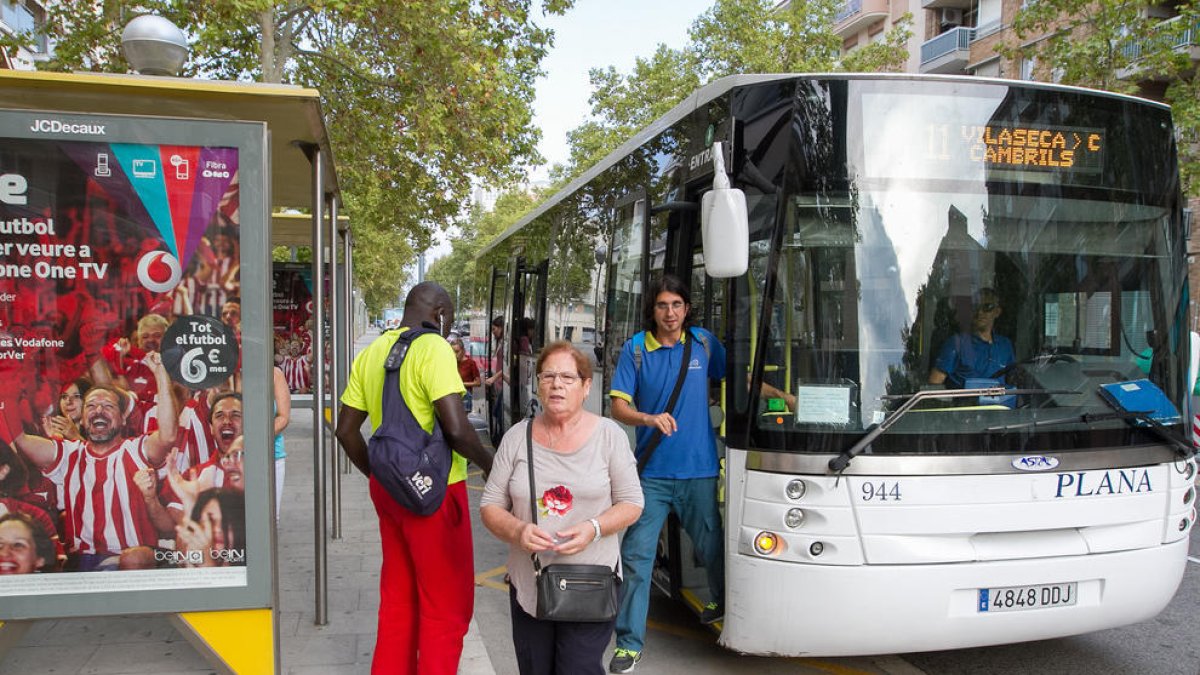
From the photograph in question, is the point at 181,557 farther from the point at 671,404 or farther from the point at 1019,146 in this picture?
the point at 1019,146

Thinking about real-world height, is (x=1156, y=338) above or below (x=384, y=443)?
above

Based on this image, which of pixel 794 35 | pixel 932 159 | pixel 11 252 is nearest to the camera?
pixel 11 252

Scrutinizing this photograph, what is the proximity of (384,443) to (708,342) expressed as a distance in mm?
1730

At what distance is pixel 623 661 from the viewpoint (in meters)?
4.38

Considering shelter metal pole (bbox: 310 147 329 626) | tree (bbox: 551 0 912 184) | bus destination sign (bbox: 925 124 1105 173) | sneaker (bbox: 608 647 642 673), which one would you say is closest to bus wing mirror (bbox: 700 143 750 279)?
bus destination sign (bbox: 925 124 1105 173)

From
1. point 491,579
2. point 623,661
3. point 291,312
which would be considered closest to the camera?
point 623,661

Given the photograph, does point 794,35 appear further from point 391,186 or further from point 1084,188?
point 1084,188

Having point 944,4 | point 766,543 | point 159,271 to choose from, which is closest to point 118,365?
point 159,271

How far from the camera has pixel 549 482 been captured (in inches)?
118

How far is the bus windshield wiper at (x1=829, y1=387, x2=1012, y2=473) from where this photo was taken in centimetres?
Result: 379

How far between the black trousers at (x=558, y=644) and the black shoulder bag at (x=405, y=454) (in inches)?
24.8

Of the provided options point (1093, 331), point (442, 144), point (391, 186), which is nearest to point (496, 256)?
point (442, 144)

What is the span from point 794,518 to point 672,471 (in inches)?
27.5

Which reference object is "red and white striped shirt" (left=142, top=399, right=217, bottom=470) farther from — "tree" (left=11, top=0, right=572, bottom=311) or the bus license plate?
"tree" (left=11, top=0, right=572, bottom=311)
